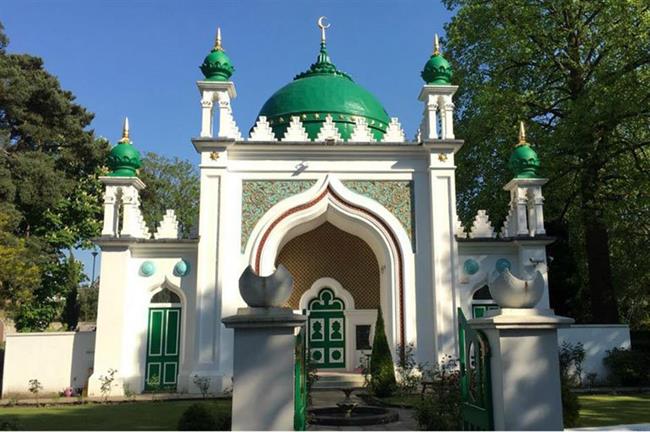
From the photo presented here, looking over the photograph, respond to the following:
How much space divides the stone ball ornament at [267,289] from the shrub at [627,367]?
11.1 meters

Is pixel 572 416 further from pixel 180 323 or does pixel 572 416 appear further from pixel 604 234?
pixel 604 234

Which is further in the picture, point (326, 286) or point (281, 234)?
point (326, 286)

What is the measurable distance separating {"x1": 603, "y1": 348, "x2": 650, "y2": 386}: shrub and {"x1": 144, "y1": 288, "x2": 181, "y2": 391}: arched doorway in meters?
9.95

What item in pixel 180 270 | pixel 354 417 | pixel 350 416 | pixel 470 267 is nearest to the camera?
pixel 354 417

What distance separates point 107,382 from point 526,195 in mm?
10243

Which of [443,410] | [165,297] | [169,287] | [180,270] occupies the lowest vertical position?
[443,410]

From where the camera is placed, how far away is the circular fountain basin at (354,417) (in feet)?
25.9

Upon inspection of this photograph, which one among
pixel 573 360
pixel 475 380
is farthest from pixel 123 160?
pixel 573 360

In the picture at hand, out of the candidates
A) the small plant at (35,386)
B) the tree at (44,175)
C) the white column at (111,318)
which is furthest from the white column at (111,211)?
the tree at (44,175)

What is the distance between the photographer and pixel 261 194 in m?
13.5

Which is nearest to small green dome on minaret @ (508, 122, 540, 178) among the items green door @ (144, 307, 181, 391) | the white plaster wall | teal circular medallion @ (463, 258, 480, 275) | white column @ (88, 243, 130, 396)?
teal circular medallion @ (463, 258, 480, 275)

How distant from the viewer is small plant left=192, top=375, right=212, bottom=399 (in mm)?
11930

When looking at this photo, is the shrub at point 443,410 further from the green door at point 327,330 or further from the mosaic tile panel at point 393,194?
the green door at point 327,330

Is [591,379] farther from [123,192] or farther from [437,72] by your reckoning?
[123,192]
